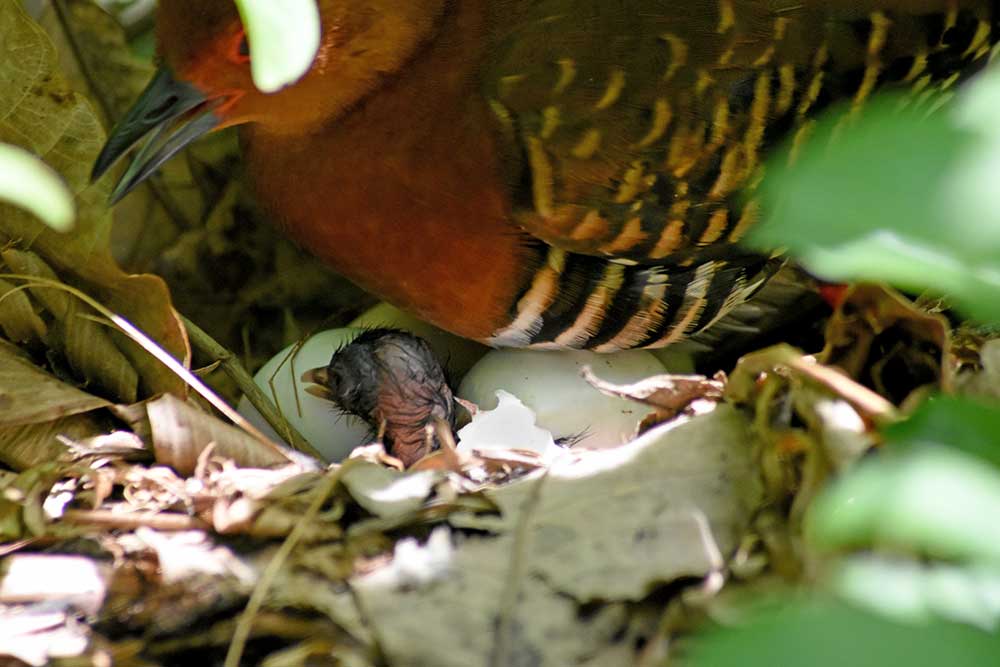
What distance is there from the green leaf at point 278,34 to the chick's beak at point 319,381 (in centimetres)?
116

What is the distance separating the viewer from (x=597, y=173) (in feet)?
6.03

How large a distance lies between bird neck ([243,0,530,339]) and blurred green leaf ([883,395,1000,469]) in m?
1.13

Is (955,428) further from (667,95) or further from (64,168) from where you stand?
(64,168)

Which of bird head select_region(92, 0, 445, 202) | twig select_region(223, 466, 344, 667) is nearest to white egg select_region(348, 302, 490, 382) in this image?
bird head select_region(92, 0, 445, 202)

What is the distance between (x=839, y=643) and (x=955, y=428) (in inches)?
8.6

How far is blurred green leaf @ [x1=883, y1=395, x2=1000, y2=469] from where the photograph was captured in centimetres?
78

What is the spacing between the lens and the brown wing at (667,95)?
6.02 feet

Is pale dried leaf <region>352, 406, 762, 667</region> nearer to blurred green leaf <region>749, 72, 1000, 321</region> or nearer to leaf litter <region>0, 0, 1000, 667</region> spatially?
leaf litter <region>0, 0, 1000, 667</region>

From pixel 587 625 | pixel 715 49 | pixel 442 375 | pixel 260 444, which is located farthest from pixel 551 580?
pixel 715 49

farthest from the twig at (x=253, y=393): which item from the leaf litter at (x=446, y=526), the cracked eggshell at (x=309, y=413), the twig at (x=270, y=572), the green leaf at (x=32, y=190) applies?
the green leaf at (x=32, y=190)

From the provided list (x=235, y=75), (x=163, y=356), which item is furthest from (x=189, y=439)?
(x=235, y=75)

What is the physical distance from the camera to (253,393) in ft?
6.53

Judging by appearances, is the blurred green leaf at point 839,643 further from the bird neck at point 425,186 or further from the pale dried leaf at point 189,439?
the bird neck at point 425,186

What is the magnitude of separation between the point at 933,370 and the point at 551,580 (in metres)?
0.55
